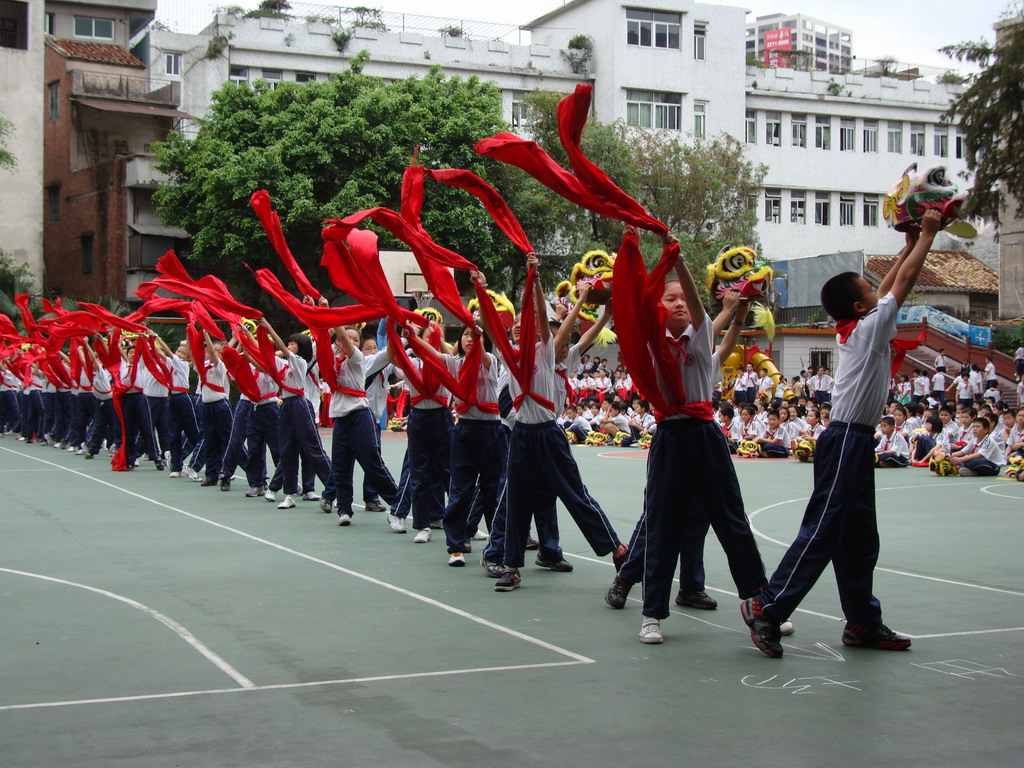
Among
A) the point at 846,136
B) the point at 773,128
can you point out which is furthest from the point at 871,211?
the point at 773,128

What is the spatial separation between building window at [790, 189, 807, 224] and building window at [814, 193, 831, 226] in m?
0.63

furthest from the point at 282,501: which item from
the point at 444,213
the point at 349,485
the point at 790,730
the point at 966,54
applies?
the point at 444,213

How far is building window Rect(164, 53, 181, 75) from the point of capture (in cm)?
3981

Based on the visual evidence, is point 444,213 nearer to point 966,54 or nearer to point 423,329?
point 966,54

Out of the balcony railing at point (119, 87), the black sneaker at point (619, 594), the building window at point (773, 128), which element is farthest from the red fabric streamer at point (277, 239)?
the building window at point (773, 128)

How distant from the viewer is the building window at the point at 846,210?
46969 mm

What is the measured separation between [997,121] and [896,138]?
1157 inches

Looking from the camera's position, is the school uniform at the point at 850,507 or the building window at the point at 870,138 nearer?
the school uniform at the point at 850,507

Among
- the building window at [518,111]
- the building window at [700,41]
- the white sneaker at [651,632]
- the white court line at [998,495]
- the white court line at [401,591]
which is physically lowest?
the white court line at [998,495]

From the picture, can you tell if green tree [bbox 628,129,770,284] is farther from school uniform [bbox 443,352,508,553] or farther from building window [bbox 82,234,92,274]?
school uniform [bbox 443,352,508,553]

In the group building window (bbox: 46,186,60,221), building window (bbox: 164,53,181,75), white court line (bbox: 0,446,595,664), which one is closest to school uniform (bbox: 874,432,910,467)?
white court line (bbox: 0,446,595,664)

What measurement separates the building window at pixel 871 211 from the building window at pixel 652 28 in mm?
10747

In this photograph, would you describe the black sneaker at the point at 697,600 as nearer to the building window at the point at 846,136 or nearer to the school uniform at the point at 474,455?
the school uniform at the point at 474,455

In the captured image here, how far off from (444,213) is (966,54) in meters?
14.4
